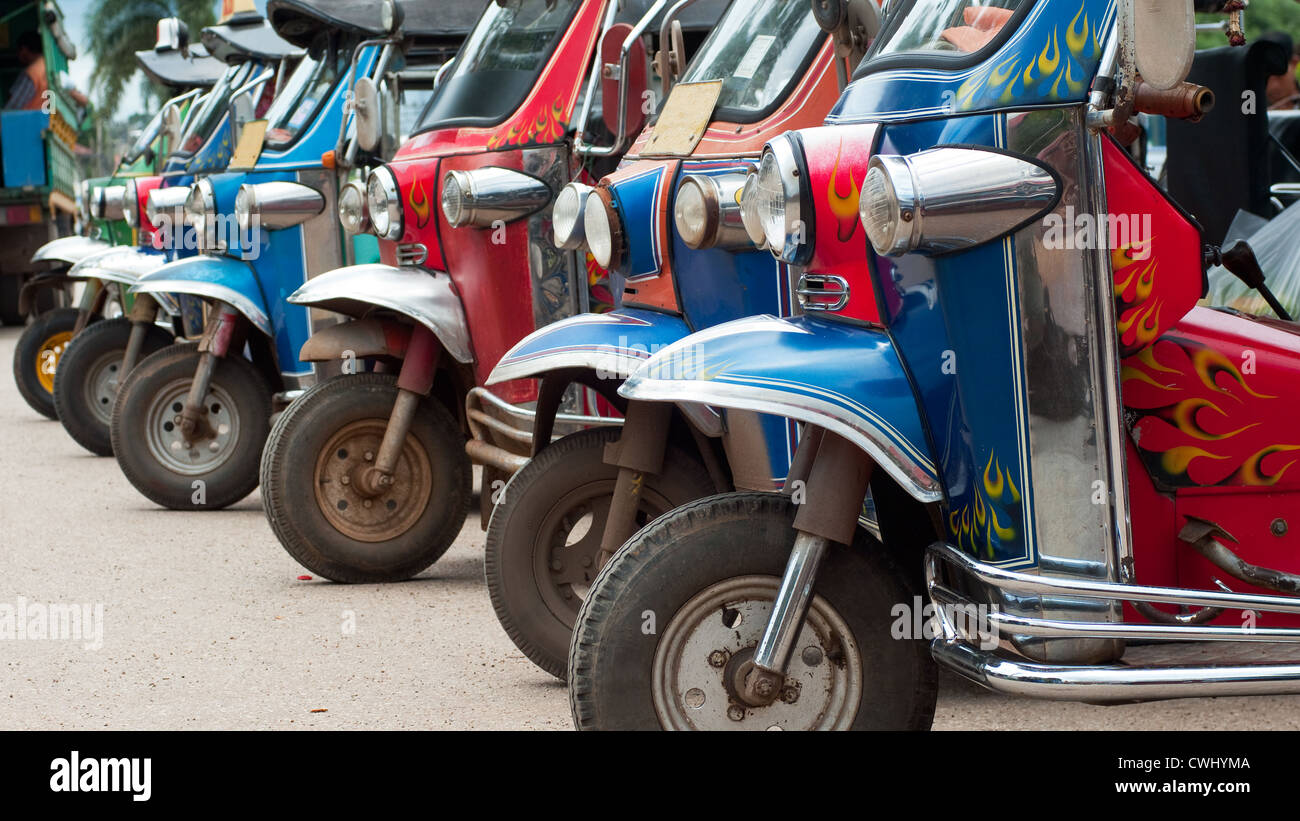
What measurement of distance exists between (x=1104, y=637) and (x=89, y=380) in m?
8.05

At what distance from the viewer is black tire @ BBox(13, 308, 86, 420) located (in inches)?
466

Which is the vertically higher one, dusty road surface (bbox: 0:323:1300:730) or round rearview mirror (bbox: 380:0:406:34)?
round rearview mirror (bbox: 380:0:406:34)

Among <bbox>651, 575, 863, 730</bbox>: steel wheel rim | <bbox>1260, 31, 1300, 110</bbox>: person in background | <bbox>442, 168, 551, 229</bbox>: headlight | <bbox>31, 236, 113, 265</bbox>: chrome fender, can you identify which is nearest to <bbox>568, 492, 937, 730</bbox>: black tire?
<bbox>651, 575, 863, 730</bbox>: steel wheel rim

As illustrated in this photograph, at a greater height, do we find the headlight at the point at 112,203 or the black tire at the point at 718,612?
the black tire at the point at 718,612

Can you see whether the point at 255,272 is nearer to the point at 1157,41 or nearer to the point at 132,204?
A: the point at 132,204

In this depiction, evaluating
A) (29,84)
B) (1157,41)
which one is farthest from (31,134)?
(1157,41)

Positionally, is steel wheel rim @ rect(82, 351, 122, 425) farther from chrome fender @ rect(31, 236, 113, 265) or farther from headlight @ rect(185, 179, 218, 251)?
headlight @ rect(185, 179, 218, 251)

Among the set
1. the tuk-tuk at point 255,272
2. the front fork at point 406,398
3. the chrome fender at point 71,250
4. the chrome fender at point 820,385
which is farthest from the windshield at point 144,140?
the chrome fender at point 820,385

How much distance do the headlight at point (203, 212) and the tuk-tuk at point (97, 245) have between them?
191 cm

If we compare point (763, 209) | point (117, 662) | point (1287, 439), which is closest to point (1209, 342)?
point (1287, 439)

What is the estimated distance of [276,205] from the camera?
7.90 meters

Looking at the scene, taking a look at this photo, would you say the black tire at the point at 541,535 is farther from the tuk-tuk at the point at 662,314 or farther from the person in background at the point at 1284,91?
the person in background at the point at 1284,91

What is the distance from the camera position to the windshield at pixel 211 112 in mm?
10523

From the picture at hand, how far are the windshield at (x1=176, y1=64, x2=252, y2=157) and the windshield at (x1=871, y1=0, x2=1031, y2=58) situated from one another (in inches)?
283
